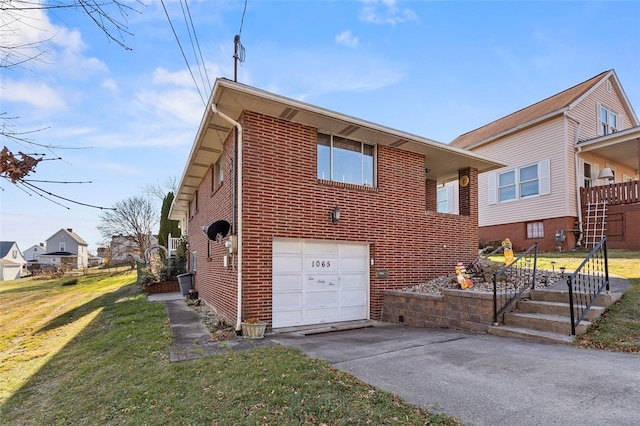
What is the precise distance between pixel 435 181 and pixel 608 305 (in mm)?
7412

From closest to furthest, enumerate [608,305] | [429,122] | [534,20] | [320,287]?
[608,305] < [320,287] < [534,20] < [429,122]

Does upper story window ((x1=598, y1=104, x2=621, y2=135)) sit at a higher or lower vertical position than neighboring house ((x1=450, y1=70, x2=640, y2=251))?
higher

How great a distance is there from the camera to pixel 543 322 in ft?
21.3

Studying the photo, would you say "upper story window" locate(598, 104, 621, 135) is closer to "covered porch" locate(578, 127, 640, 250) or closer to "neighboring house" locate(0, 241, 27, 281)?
"covered porch" locate(578, 127, 640, 250)

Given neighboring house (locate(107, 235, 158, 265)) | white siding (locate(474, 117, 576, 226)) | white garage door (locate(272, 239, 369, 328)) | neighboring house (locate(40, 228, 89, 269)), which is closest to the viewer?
white garage door (locate(272, 239, 369, 328))

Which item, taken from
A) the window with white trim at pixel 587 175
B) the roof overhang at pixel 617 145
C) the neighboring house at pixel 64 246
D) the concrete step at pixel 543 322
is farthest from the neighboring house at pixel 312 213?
the neighboring house at pixel 64 246

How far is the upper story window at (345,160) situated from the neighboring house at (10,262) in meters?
58.1

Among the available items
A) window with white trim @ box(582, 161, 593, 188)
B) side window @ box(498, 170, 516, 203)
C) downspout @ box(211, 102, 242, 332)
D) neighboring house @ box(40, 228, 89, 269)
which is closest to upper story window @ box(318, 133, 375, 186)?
downspout @ box(211, 102, 242, 332)

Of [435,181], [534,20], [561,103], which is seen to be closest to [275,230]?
[435,181]

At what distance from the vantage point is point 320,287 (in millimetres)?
8508

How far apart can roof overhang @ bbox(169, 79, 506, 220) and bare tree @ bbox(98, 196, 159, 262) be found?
95.0 ft

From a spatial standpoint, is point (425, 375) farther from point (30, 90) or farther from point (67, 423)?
point (30, 90)

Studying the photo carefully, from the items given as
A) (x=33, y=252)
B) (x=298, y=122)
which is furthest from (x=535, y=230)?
(x=33, y=252)

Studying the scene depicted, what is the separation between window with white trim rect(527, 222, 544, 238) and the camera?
1591cm
